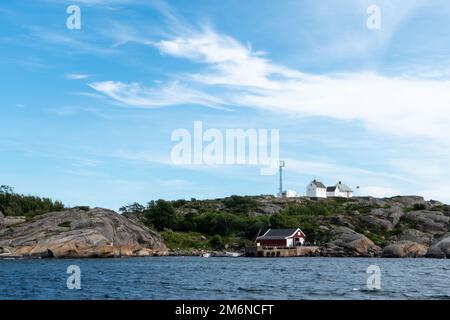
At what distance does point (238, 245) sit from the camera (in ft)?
436

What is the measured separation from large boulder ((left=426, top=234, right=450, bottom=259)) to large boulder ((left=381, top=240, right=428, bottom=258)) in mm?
1961

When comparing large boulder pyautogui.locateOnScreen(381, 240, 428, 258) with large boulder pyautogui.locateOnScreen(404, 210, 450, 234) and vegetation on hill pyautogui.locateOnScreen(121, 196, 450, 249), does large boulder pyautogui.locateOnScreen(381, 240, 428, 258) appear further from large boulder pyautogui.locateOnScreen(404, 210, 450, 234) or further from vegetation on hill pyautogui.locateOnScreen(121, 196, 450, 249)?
large boulder pyautogui.locateOnScreen(404, 210, 450, 234)

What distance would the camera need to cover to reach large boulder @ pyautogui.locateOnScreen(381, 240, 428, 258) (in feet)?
365

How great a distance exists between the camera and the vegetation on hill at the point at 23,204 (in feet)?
463

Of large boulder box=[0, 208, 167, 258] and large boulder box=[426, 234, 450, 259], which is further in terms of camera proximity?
large boulder box=[426, 234, 450, 259]

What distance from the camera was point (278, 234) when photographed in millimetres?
128750

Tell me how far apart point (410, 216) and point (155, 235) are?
68769mm

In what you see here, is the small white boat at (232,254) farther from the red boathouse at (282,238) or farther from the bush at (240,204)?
the bush at (240,204)

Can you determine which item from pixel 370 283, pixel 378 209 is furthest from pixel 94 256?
pixel 378 209

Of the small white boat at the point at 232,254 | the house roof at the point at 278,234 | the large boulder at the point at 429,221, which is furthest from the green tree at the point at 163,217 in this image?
the large boulder at the point at 429,221

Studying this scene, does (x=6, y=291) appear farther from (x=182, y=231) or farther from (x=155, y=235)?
(x=182, y=231)

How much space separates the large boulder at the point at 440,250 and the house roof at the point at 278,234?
3069cm

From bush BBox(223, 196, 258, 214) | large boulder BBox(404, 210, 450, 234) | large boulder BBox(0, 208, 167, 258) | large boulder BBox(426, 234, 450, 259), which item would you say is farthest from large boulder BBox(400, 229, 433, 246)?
large boulder BBox(0, 208, 167, 258)

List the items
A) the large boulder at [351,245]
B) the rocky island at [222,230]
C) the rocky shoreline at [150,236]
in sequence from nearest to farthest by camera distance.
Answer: the rocky shoreline at [150,236] < the rocky island at [222,230] < the large boulder at [351,245]
